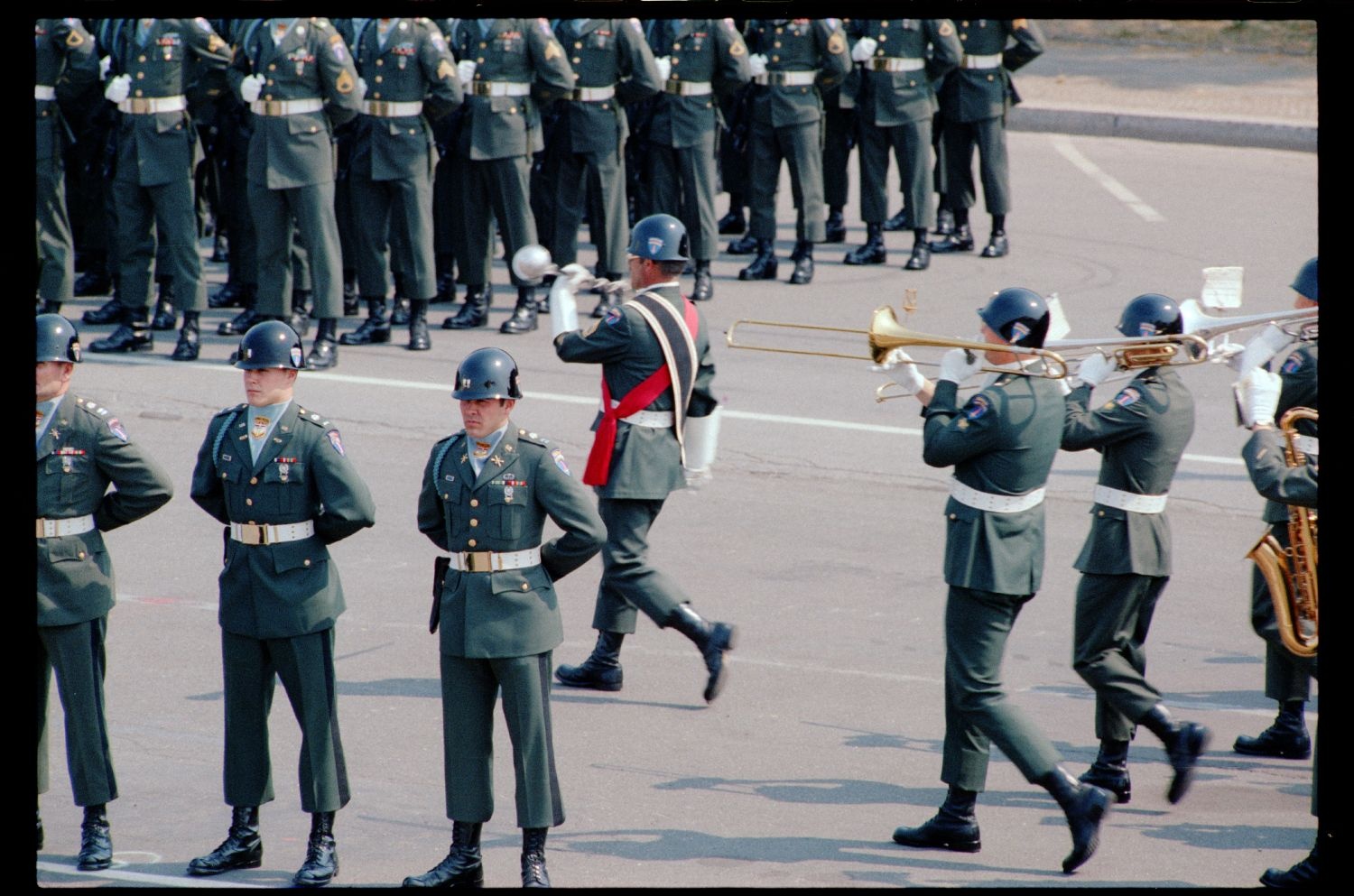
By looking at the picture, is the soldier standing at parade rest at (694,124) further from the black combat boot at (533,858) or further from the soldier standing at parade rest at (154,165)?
the black combat boot at (533,858)

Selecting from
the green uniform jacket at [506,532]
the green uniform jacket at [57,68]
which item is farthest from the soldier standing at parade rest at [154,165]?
the green uniform jacket at [506,532]

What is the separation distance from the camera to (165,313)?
13.8m

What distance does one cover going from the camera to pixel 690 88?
14.4 meters

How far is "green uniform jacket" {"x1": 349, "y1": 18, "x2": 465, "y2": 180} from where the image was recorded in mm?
12711

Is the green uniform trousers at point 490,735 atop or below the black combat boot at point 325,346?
below

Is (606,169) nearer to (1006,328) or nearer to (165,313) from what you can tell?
(165,313)

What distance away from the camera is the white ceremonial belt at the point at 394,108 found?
1284 cm

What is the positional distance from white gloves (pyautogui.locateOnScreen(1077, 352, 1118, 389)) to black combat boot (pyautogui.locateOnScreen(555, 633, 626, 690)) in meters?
2.33

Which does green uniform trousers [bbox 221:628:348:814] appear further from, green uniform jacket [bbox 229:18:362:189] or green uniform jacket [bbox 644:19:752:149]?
green uniform jacket [bbox 644:19:752:149]

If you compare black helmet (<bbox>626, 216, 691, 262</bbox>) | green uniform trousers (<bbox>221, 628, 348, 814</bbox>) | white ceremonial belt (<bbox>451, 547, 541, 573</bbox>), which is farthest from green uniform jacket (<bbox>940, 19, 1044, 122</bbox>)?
green uniform trousers (<bbox>221, 628, 348, 814</bbox>)

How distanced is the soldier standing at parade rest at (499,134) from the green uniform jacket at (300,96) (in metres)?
1.29

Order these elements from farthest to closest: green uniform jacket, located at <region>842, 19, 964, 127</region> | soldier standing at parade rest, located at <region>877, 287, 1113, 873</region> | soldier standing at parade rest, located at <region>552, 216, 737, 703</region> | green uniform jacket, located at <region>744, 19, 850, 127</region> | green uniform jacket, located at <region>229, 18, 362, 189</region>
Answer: green uniform jacket, located at <region>842, 19, 964, 127</region> < green uniform jacket, located at <region>744, 19, 850, 127</region> < green uniform jacket, located at <region>229, 18, 362, 189</region> < soldier standing at parade rest, located at <region>552, 216, 737, 703</region> < soldier standing at parade rest, located at <region>877, 287, 1113, 873</region>
